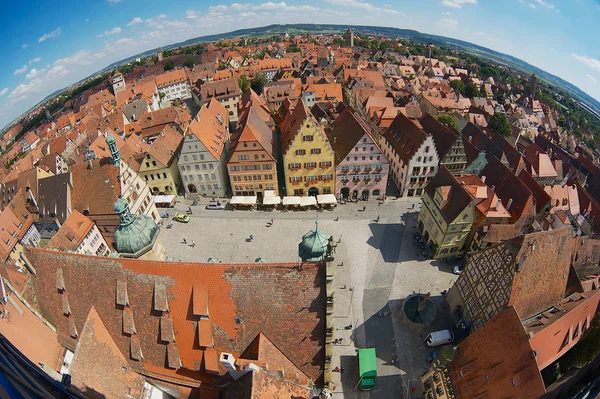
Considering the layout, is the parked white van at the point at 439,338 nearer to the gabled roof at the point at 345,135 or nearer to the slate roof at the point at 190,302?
the slate roof at the point at 190,302

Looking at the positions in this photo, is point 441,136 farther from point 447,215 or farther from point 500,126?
point 500,126

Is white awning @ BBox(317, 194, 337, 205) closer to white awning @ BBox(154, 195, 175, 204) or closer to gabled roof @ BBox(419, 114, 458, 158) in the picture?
gabled roof @ BBox(419, 114, 458, 158)

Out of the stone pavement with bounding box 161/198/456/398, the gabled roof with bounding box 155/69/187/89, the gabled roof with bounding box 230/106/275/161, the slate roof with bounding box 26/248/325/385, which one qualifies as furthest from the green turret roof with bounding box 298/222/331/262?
the gabled roof with bounding box 155/69/187/89

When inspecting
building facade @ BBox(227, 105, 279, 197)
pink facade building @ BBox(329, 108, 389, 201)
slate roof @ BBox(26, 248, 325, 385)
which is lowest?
slate roof @ BBox(26, 248, 325, 385)

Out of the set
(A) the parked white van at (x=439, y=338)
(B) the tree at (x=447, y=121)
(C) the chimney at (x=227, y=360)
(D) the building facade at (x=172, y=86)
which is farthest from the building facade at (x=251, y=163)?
(D) the building facade at (x=172, y=86)

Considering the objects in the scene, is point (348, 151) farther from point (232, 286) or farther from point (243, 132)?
point (232, 286)

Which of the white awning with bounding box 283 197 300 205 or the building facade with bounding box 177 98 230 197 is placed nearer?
the building facade with bounding box 177 98 230 197

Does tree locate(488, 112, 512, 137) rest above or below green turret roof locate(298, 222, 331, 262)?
above
